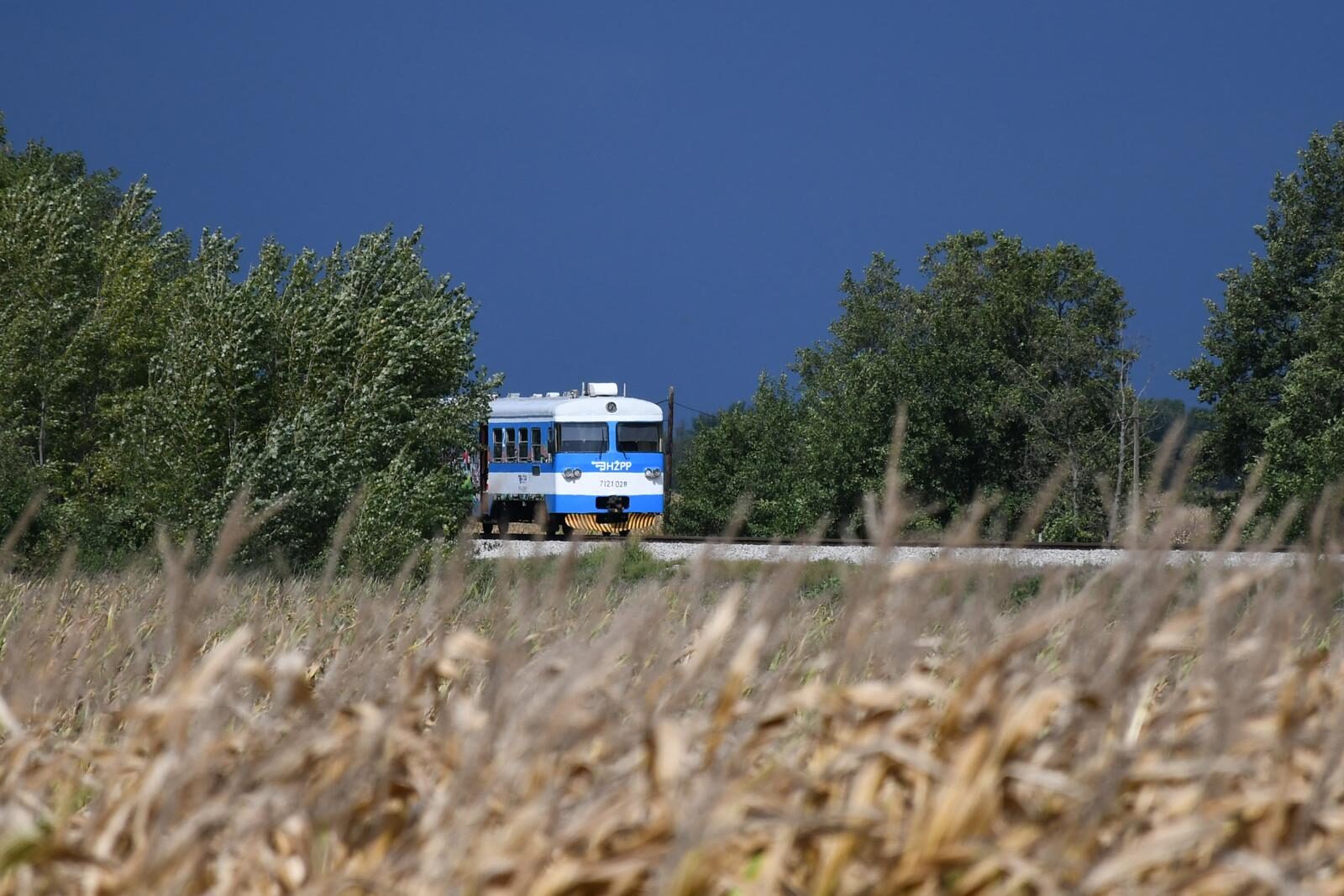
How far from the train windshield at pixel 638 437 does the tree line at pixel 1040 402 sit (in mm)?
5688

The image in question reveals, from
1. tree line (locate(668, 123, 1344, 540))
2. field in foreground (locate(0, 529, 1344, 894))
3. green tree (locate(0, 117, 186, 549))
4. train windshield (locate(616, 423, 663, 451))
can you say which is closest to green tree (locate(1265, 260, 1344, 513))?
tree line (locate(668, 123, 1344, 540))

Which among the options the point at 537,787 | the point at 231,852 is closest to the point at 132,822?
the point at 231,852

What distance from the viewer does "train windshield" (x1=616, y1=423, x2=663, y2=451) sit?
31.2 metres

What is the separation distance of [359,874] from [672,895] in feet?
1.51

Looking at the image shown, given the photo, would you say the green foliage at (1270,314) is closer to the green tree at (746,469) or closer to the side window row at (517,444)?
the green tree at (746,469)

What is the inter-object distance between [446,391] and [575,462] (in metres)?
8.70

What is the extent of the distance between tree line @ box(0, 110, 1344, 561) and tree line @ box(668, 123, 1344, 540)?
8cm

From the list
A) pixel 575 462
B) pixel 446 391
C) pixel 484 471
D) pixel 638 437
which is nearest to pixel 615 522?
pixel 575 462

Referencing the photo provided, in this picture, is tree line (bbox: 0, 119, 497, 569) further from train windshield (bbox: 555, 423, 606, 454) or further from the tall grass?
the tall grass

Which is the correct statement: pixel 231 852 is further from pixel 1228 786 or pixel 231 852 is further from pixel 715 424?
pixel 715 424

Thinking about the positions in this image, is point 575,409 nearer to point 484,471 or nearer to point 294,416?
point 484,471

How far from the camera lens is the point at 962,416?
42312mm

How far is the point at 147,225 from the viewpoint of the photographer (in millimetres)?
36812

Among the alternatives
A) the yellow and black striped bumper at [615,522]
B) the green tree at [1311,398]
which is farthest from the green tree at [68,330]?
the green tree at [1311,398]
